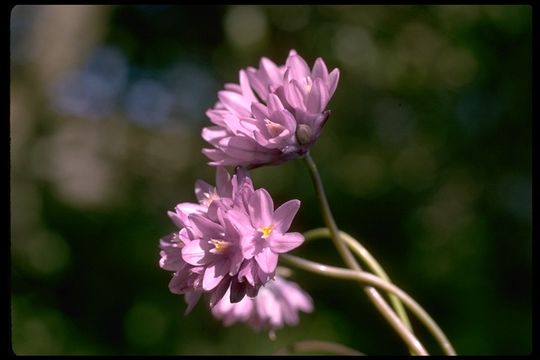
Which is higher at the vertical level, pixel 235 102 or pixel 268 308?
pixel 235 102

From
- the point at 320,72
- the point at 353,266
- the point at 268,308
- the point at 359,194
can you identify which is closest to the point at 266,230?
the point at 353,266

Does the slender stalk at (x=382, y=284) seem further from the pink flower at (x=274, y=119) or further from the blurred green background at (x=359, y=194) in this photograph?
the blurred green background at (x=359, y=194)

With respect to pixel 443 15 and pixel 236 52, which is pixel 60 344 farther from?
pixel 443 15

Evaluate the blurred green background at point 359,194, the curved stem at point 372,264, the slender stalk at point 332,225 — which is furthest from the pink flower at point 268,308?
the blurred green background at point 359,194

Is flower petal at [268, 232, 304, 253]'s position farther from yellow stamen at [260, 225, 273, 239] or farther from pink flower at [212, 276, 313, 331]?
pink flower at [212, 276, 313, 331]

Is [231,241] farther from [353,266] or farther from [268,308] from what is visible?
[268,308]
